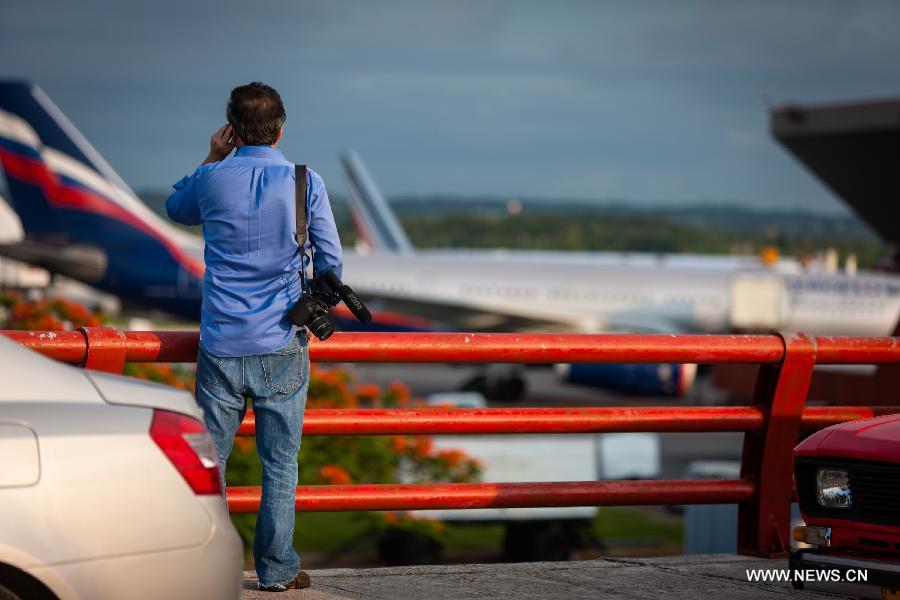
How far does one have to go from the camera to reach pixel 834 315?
34.2 metres

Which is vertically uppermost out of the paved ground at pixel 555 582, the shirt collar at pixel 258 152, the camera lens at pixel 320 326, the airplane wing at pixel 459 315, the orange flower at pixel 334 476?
the shirt collar at pixel 258 152

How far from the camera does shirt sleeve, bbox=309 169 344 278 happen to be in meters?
4.88

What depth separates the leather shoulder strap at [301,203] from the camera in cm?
482

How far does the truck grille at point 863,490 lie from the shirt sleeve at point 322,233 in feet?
6.64

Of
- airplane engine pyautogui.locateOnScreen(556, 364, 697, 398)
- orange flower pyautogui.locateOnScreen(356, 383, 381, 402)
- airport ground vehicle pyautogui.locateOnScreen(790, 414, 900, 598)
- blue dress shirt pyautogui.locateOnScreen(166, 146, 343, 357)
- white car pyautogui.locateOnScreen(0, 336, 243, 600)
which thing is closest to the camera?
white car pyautogui.locateOnScreen(0, 336, 243, 600)

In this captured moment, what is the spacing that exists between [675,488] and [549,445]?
1207 cm

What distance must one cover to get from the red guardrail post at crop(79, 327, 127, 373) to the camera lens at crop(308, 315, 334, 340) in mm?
955

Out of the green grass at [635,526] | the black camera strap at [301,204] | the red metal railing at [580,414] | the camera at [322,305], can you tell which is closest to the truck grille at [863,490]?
the red metal railing at [580,414]

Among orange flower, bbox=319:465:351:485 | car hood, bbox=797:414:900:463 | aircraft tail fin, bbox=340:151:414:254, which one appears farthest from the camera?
aircraft tail fin, bbox=340:151:414:254

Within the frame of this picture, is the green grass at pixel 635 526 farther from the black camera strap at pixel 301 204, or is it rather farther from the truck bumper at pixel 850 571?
the black camera strap at pixel 301 204

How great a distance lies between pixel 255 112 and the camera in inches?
191

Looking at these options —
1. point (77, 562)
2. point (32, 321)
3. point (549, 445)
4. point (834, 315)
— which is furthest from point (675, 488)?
point (834, 315)

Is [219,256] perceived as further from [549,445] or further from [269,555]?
[549,445]

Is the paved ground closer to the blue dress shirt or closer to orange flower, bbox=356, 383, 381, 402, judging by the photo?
the blue dress shirt
